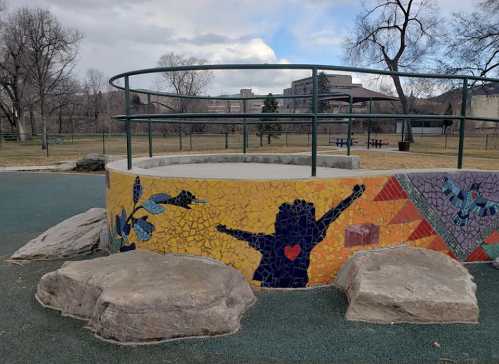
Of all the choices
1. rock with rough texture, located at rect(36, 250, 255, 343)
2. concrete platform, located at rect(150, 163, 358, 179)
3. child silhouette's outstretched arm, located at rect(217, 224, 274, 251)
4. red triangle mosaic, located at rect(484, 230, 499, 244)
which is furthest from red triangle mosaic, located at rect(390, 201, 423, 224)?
rock with rough texture, located at rect(36, 250, 255, 343)

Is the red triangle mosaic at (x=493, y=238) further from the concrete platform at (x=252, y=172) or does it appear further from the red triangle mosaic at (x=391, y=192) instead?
the concrete platform at (x=252, y=172)

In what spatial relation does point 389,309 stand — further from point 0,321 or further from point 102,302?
point 0,321

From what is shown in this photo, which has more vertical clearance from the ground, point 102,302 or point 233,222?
point 233,222

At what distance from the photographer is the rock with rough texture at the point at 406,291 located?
2.65 metres

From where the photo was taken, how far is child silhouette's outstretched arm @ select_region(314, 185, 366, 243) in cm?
321

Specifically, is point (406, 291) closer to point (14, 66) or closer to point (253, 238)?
point (253, 238)

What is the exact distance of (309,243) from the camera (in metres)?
3.20

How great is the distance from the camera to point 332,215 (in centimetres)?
323

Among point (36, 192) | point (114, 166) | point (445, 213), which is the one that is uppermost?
point (114, 166)

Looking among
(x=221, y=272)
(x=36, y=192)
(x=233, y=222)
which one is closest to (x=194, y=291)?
(x=221, y=272)

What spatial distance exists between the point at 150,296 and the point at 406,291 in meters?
1.63

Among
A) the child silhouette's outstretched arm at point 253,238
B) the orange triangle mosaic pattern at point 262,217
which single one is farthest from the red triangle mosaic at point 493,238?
the child silhouette's outstretched arm at point 253,238

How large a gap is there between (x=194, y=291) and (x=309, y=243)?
103 centimetres

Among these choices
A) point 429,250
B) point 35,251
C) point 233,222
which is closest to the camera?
point 233,222
